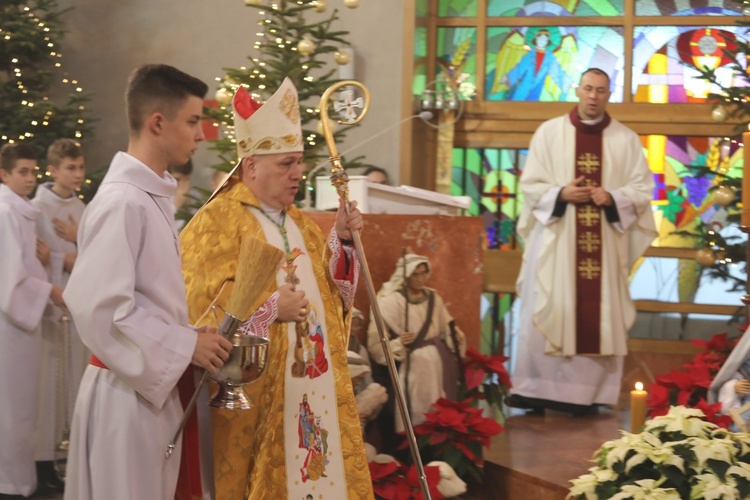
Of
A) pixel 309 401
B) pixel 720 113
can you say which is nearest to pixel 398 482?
pixel 309 401

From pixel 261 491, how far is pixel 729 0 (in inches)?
243

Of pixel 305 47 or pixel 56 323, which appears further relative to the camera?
pixel 305 47

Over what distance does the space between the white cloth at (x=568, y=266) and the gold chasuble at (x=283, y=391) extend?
9.38 ft

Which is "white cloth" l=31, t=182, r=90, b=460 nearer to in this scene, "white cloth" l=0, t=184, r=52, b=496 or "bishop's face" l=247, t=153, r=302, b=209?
"white cloth" l=0, t=184, r=52, b=496

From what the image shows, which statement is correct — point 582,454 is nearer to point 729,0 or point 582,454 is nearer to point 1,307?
point 1,307

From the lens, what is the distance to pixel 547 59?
828cm

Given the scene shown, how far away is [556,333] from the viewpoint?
6.24 metres

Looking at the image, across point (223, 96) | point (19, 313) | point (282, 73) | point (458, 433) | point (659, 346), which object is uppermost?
point (282, 73)

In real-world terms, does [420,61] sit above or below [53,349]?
above

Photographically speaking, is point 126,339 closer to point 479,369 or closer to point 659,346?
point 479,369

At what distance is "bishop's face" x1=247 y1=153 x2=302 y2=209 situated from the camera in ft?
11.8

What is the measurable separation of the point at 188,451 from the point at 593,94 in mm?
4028

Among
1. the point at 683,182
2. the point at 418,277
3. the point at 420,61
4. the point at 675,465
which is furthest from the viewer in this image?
the point at 420,61

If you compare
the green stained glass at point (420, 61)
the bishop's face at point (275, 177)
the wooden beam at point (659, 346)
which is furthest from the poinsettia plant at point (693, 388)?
the green stained glass at point (420, 61)
